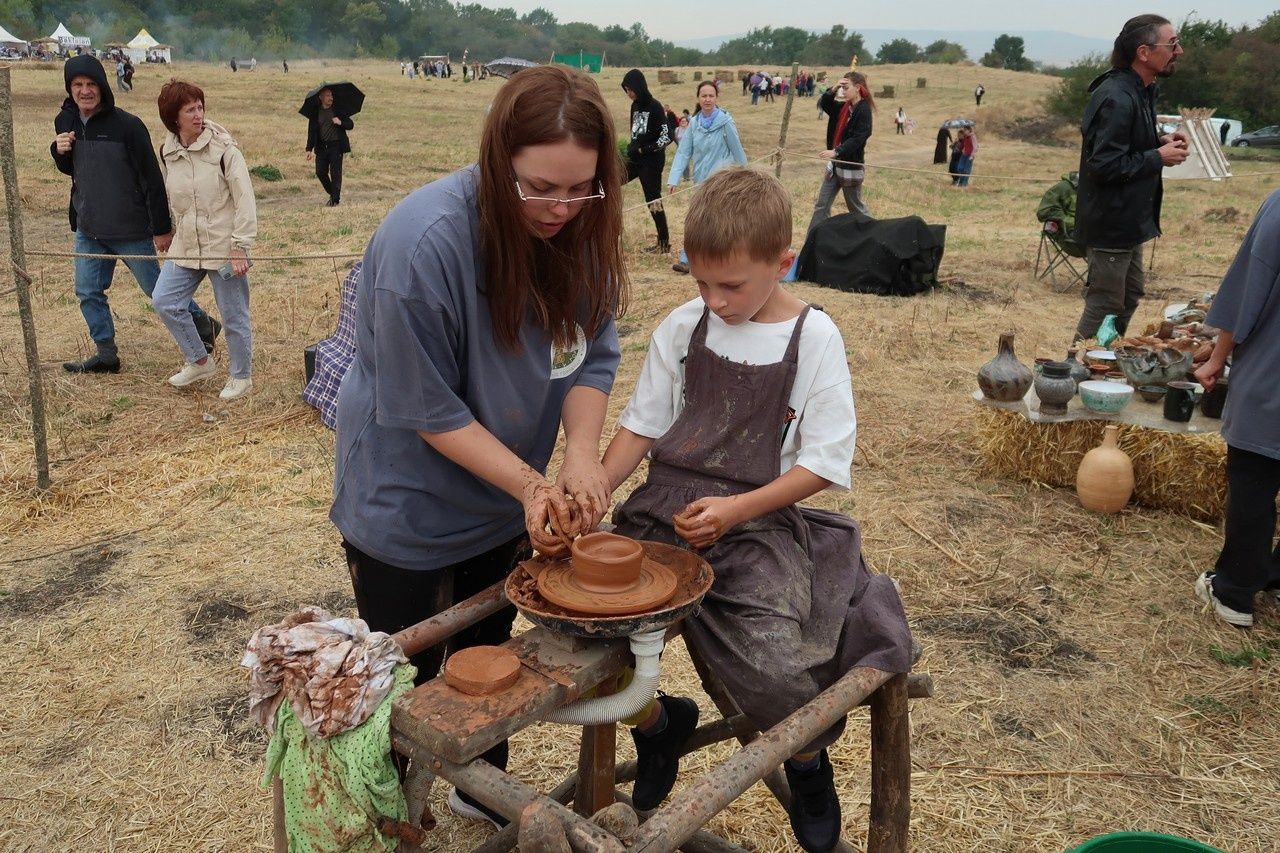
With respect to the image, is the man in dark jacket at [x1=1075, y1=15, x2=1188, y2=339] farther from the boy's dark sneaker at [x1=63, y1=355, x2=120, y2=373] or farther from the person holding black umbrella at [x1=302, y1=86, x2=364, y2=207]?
the person holding black umbrella at [x1=302, y1=86, x2=364, y2=207]

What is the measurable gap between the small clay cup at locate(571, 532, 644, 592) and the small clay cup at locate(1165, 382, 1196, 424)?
14.2 ft

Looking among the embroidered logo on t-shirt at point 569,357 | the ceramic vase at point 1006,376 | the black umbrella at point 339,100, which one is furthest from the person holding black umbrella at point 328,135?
the embroidered logo on t-shirt at point 569,357

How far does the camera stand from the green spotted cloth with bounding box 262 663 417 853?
1.71 meters

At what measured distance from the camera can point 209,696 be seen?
3.79 meters

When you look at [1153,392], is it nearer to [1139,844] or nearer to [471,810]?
[1139,844]

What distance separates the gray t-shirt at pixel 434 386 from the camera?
6.32ft

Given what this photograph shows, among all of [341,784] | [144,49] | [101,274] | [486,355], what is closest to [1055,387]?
[486,355]

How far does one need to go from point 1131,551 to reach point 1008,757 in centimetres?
202

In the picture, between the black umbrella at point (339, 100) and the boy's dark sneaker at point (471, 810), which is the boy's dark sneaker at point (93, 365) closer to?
the boy's dark sneaker at point (471, 810)

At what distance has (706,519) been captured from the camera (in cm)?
210

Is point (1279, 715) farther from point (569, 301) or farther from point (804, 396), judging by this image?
point (569, 301)

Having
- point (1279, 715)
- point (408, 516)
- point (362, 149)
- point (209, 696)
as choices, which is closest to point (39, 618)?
point (209, 696)

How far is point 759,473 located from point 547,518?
563 mm

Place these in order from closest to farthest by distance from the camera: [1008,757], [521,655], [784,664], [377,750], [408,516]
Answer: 1. [377,750]
2. [521,655]
3. [784,664]
4. [408,516]
5. [1008,757]
